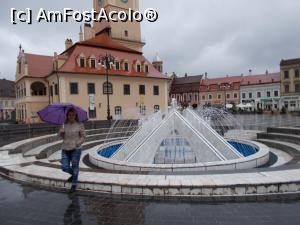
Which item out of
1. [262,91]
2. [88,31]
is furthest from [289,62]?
[88,31]

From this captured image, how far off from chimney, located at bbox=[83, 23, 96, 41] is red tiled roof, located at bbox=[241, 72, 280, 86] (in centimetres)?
3806

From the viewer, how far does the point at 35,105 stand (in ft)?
120

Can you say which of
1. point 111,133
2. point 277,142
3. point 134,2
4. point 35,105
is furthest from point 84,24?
point 277,142

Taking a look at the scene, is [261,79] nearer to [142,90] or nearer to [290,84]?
[290,84]

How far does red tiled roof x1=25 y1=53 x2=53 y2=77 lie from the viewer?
119ft

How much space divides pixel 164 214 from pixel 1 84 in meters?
77.2

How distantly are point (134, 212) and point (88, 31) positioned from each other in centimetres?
4874

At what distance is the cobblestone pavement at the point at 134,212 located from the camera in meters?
4.36

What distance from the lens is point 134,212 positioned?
4.75 m

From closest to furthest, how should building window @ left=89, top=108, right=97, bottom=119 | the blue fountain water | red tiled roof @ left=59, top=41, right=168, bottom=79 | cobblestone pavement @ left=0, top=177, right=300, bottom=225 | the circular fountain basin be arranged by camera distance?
cobblestone pavement @ left=0, top=177, right=300, bottom=225
the circular fountain basin
the blue fountain water
red tiled roof @ left=59, top=41, right=168, bottom=79
building window @ left=89, top=108, right=97, bottom=119

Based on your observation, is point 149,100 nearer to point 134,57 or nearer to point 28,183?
point 134,57

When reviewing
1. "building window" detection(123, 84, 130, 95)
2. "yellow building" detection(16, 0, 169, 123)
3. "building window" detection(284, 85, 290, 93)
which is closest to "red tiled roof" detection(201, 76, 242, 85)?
"building window" detection(284, 85, 290, 93)

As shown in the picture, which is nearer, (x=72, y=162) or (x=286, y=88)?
(x=72, y=162)

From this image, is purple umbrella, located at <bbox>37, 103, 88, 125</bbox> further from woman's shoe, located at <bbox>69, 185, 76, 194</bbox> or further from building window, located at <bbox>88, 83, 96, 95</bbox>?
building window, located at <bbox>88, 83, 96, 95</bbox>
